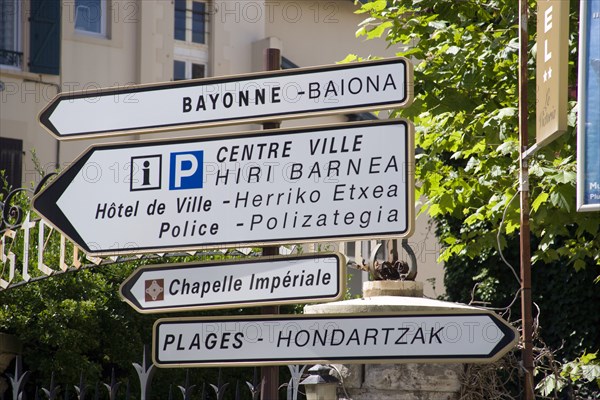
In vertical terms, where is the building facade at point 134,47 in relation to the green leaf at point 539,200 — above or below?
above

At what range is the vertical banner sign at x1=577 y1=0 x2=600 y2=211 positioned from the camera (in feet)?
21.3

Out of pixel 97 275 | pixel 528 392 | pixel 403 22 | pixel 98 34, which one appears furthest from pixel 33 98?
pixel 528 392

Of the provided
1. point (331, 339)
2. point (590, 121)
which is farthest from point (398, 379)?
point (331, 339)

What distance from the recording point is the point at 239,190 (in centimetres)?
417

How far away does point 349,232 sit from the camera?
13.0ft

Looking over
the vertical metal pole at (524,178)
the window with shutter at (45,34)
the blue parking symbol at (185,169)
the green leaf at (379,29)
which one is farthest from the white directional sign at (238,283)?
the window with shutter at (45,34)

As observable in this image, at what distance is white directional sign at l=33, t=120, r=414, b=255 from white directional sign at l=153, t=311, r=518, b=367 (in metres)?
0.31

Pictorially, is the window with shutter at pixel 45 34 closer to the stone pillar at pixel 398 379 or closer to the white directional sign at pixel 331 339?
the stone pillar at pixel 398 379

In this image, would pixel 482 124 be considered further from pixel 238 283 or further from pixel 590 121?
pixel 238 283

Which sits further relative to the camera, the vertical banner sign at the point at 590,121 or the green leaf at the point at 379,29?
the green leaf at the point at 379,29

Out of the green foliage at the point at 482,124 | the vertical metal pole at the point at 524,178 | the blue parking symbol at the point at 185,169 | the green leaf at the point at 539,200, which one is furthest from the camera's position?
the green foliage at the point at 482,124

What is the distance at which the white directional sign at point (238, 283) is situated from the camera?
396cm

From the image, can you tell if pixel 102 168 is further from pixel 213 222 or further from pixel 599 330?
pixel 599 330

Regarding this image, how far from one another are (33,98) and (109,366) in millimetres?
6782
